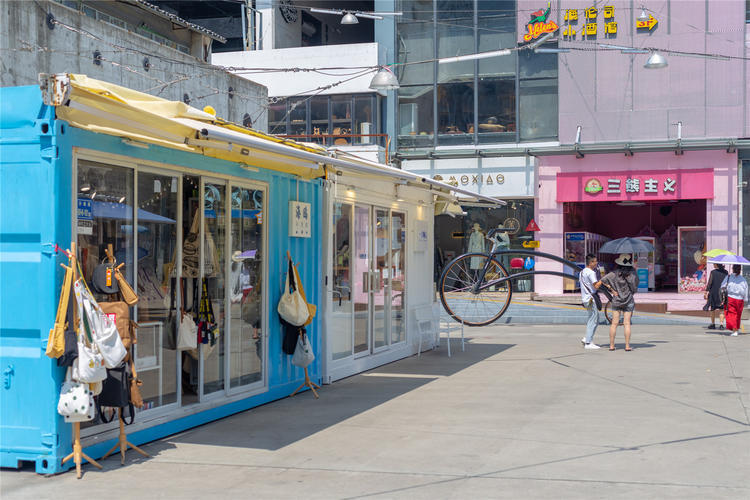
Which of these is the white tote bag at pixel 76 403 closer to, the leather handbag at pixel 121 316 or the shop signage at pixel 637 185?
the leather handbag at pixel 121 316

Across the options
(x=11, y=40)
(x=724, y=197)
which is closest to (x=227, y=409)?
(x=11, y=40)

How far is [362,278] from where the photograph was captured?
1311cm

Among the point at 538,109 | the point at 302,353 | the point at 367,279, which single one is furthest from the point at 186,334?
the point at 538,109

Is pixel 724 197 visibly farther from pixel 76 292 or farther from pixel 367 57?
pixel 76 292

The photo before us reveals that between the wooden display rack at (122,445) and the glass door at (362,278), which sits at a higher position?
the glass door at (362,278)

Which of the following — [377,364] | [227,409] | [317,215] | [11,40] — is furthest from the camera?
[11,40]

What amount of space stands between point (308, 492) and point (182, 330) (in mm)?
2841

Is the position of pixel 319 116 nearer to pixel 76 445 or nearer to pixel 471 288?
pixel 471 288

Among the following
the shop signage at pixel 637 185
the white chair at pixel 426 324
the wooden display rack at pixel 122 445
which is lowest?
the wooden display rack at pixel 122 445

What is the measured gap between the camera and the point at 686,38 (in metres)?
26.8

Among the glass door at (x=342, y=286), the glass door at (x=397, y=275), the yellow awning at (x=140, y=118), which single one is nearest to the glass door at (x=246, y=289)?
the yellow awning at (x=140, y=118)

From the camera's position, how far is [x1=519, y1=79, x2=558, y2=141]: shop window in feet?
92.4

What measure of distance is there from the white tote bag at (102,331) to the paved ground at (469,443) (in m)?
0.95

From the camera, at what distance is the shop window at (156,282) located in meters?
8.19
